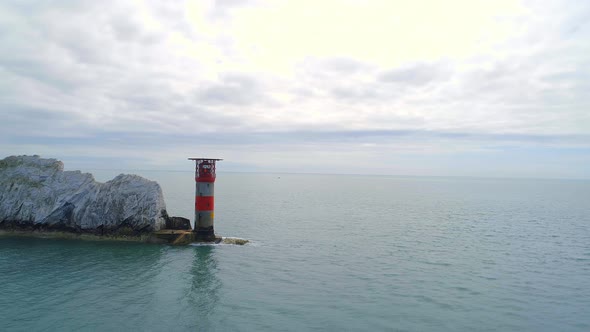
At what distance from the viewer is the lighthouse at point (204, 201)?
139 ft

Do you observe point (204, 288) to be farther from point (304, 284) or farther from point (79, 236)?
point (79, 236)

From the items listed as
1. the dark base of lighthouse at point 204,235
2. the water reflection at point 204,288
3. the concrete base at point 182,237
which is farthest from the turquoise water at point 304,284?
the dark base of lighthouse at point 204,235

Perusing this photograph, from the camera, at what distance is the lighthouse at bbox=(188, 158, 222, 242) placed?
42.3 metres

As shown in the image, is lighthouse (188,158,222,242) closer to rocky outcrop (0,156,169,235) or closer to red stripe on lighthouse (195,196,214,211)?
red stripe on lighthouse (195,196,214,211)

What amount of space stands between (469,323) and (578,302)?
9.81 meters

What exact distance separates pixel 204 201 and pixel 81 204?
14.8m

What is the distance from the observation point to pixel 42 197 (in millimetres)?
44719

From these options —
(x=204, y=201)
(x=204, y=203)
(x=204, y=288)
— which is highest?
(x=204, y=201)

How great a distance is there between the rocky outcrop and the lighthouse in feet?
16.7

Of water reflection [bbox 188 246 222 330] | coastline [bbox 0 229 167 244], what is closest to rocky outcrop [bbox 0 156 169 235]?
coastline [bbox 0 229 167 244]

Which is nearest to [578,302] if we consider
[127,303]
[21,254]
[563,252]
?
[563,252]

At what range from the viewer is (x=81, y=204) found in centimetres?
4381

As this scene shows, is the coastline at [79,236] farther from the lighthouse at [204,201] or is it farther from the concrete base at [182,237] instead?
the lighthouse at [204,201]

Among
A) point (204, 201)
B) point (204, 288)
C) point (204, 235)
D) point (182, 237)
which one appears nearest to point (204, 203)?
point (204, 201)
